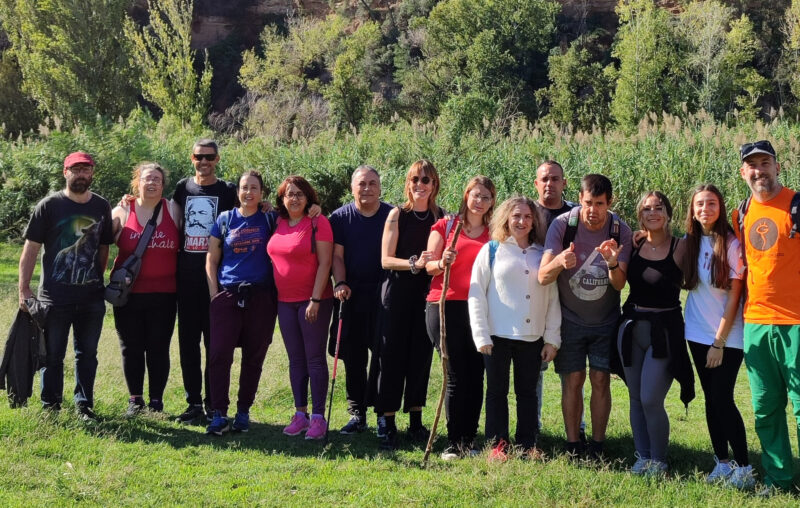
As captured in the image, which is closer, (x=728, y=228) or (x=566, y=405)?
(x=728, y=228)

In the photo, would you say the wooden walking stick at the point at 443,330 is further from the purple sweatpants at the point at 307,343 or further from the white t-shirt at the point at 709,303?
the white t-shirt at the point at 709,303

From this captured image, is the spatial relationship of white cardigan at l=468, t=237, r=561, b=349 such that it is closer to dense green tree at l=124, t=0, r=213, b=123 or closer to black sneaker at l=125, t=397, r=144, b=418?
black sneaker at l=125, t=397, r=144, b=418

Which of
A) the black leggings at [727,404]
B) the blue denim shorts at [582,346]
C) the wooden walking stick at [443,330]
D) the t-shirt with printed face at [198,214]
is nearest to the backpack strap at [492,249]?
the wooden walking stick at [443,330]

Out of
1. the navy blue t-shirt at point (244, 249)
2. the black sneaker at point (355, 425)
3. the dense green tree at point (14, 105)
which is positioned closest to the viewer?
the navy blue t-shirt at point (244, 249)

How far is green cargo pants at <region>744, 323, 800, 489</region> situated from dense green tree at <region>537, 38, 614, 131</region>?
117ft

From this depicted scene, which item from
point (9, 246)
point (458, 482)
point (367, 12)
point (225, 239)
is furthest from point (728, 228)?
point (367, 12)

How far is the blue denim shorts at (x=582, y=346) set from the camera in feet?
16.6

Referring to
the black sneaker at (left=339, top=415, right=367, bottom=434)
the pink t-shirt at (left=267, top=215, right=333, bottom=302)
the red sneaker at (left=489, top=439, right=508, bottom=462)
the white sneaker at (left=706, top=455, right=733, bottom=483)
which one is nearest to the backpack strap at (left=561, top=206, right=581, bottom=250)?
the red sneaker at (left=489, top=439, right=508, bottom=462)

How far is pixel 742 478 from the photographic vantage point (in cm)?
466

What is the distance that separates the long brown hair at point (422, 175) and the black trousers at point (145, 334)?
1994 millimetres

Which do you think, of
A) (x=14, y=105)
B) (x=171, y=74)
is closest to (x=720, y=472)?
(x=171, y=74)

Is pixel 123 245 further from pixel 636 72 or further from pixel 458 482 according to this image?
pixel 636 72

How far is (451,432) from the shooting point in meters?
5.29

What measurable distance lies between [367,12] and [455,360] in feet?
175
